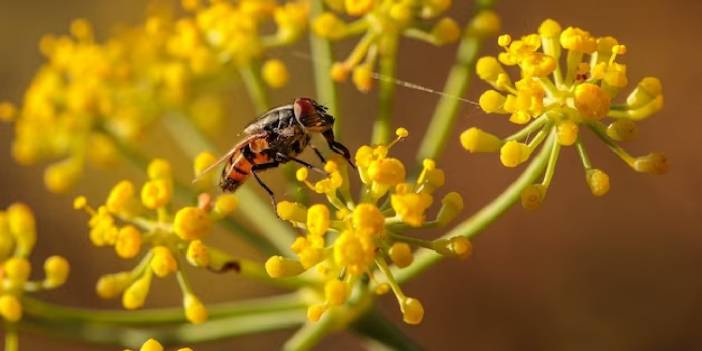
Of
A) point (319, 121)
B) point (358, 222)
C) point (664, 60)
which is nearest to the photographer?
point (358, 222)

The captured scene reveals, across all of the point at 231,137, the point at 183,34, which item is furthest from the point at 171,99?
the point at 231,137

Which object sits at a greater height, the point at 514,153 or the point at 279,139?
the point at 279,139

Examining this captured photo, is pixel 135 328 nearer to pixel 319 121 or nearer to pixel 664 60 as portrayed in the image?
pixel 319 121

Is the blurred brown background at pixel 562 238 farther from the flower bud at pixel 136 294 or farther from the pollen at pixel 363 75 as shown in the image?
the flower bud at pixel 136 294

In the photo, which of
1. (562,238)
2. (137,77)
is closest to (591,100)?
(137,77)

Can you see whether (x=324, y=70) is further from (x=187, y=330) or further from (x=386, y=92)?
(x=187, y=330)
